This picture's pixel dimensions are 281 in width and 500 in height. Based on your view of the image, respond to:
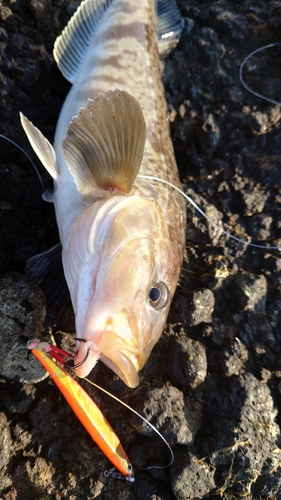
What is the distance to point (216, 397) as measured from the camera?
255 cm

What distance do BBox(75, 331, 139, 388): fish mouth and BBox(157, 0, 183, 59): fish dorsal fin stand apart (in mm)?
2927

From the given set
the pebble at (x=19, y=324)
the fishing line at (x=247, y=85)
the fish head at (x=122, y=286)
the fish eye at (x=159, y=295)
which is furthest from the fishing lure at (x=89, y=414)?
the fishing line at (x=247, y=85)

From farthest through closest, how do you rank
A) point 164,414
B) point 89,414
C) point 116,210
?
1. point 164,414
2. point 89,414
3. point 116,210

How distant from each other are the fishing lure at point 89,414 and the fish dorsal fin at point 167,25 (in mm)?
3039

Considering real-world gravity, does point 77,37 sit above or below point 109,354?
above

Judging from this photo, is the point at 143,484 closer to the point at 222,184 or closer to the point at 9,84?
the point at 222,184

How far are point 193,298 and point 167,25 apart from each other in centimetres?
272

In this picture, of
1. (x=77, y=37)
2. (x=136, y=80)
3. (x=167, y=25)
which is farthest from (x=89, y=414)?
(x=167, y=25)

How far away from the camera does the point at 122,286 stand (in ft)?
5.93

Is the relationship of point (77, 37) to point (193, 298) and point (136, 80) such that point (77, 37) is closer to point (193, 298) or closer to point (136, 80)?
point (136, 80)

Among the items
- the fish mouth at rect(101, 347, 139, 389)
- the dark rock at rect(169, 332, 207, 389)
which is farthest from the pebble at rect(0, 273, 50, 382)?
the dark rock at rect(169, 332, 207, 389)

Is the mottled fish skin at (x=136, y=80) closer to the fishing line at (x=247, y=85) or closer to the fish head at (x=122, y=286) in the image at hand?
the fish head at (x=122, y=286)

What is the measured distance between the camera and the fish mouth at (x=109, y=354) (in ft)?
5.60

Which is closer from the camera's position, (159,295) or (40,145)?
(159,295)
